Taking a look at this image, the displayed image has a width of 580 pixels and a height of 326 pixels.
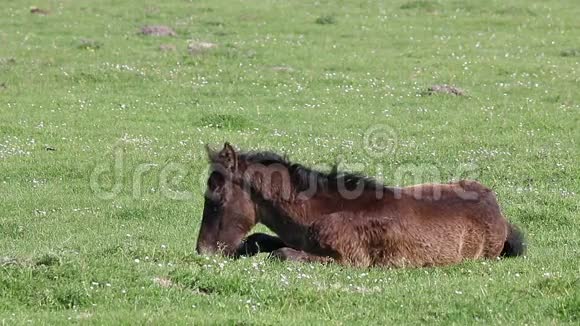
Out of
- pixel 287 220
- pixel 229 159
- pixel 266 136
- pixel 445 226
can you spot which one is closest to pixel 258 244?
pixel 287 220

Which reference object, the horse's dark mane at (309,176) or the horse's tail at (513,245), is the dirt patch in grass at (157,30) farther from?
the horse's tail at (513,245)

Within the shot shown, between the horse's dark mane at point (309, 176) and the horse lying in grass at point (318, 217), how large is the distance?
0.5 inches

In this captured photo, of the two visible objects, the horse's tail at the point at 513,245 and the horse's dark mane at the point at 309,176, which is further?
the horse's tail at the point at 513,245

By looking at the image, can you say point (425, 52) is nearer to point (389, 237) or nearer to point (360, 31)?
point (360, 31)

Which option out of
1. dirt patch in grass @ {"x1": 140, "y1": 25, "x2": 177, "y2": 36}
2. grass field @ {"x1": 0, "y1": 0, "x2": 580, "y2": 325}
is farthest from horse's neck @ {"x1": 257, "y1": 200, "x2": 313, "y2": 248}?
dirt patch in grass @ {"x1": 140, "y1": 25, "x2": 177, "y2": 36}

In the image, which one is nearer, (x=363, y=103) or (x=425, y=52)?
(x=363, y=103)

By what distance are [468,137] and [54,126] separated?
9.45 m

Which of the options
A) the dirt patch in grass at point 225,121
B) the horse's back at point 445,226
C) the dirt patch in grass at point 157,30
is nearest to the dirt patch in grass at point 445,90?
the dirt patch in grass at point 225,121

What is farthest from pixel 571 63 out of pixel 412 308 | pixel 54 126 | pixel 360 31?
pixel 412 308

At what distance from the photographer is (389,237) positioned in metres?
12.4

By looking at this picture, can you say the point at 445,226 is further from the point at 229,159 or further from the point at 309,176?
the point at 229,159

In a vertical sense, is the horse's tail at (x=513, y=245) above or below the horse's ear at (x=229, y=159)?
below

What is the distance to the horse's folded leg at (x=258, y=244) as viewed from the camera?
41.2 feet

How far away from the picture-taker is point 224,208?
12.4 m
